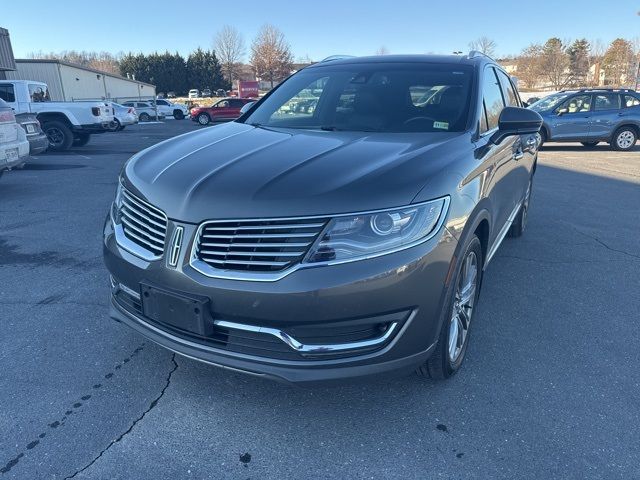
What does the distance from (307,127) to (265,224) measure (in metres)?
1.57

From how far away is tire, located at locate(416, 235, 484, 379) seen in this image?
7.89ft

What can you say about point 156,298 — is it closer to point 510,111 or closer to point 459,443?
point 459,443

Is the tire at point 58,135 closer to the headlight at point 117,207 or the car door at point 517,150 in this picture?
the car door at point 517,150

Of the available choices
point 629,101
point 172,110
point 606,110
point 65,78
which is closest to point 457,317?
point 606,110

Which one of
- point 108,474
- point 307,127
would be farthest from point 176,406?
point 307,127

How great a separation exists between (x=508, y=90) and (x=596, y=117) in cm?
1124

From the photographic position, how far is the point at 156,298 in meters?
2.26

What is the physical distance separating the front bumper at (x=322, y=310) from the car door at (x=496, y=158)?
1.00 metres

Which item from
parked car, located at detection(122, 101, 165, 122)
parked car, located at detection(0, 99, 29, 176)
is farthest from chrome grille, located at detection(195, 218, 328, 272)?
parked car, located at detection(122, 101, 165, 122)

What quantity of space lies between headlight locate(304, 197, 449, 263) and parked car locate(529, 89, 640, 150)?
13790 millimetres

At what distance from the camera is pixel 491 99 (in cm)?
370

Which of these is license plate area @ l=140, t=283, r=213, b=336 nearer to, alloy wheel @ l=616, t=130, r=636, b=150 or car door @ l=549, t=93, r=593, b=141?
car door @ l=549, t=93, r=593, b=141

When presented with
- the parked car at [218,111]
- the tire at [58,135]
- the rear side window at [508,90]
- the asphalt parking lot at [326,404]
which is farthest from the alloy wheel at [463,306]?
the parked car at [218,111]

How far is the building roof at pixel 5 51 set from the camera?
26016mm
